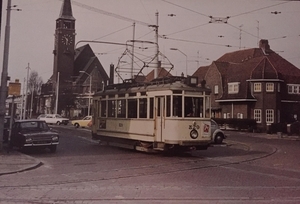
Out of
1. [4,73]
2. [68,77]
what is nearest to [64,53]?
[68,77]

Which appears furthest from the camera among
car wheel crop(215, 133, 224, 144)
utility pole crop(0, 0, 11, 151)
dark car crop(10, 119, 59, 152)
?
car wheel crop(215, 133, 224, 144)

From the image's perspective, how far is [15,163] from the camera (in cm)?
1486

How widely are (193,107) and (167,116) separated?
45.2 inches

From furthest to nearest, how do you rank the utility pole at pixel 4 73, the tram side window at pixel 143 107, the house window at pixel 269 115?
the house window at pixel 269 115
the utility pole at pixel 4 73
the tram side window at pixel 143 107

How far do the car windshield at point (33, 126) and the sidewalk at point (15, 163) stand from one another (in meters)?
2.56

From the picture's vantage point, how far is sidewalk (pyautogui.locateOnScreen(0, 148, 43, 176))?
43.2 ft

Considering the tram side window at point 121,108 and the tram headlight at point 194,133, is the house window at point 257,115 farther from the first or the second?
the tram headlight at point 194,133


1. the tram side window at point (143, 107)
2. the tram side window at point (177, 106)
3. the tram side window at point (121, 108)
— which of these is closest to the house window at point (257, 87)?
the tram side window at point (121, 108)

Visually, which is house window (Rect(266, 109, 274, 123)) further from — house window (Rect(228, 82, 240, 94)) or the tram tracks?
the tram tracks

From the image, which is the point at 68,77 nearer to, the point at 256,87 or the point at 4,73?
the point at 256,87

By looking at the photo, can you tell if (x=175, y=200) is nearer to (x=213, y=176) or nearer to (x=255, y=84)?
(x=213, y=176)

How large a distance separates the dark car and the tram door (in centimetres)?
502

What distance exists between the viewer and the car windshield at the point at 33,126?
20150mm

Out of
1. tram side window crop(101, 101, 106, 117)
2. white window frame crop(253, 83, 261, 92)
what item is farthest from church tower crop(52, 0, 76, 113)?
tram side window crop(101, 101, 106, 117)
